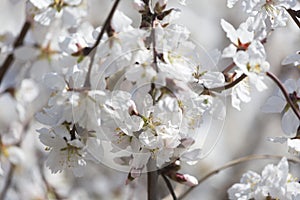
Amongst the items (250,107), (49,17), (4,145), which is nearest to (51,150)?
(49,17)

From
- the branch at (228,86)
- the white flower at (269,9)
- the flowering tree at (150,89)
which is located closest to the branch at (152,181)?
the flowering tree at (150,89)

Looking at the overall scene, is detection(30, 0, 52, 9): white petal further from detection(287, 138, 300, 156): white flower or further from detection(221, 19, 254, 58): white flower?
detection(287, 138, 300, 156): white flower

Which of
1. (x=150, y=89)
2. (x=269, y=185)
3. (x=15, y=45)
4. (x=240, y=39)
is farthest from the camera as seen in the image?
(x=15, y=45)

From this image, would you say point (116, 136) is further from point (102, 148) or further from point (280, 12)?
point (280, 12)

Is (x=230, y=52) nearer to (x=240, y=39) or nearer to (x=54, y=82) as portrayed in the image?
(x=240, y=39)

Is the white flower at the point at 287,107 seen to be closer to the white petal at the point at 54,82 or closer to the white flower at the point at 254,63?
the white flower at the point at 254,63

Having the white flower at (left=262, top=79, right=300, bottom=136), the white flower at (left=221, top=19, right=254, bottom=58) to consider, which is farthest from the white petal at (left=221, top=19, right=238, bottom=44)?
the white flower at (left=262, top=79, right=300, bottom=136)

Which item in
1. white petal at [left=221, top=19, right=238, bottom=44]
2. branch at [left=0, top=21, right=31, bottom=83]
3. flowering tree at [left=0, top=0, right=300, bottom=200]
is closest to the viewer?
flowering tree at [left=0, top=0, right=300, bottom=200]

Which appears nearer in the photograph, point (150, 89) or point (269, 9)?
point (150, 89)

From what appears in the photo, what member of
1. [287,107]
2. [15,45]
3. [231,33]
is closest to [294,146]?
[287,107]
